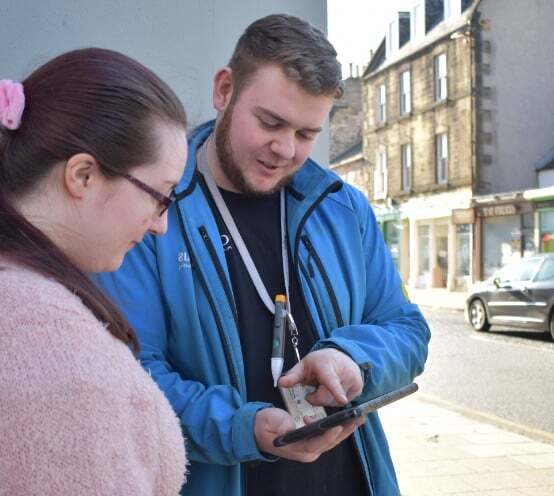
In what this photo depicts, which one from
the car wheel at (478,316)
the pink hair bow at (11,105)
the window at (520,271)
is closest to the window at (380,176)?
the car wheel at (478,316)

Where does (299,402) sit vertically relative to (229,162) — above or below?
below

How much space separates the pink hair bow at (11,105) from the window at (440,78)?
29375mm

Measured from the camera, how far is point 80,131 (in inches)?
48.5

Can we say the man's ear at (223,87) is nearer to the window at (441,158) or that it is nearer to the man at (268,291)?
the man at (268,291)

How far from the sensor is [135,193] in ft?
4.28

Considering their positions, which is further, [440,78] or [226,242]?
[440,78]

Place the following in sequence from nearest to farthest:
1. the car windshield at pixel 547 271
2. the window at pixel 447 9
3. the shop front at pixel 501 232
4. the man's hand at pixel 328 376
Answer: the man's hand at pixel 328 376, the car windshield at pixel 547 271, the shop front at pixel 501 232, the window at pixel 447 9

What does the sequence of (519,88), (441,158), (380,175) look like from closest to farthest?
1. (519,88)
2. (441,158)
3. (380,175)

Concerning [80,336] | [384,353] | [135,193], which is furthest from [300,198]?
[80,336]

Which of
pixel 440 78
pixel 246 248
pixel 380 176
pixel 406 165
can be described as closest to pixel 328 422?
pixel 246 248

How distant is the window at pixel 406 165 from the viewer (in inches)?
1280

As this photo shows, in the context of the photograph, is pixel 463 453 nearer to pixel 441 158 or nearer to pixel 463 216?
pixel 463 216

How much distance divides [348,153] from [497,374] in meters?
32.3

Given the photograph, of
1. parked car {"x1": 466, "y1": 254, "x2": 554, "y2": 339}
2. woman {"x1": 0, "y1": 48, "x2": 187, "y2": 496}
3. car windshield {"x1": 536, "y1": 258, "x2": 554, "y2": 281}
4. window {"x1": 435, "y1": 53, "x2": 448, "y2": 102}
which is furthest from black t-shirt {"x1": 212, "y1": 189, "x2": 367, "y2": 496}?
window {"x1": 435, "y1": 53, "x2": 448, "y2": 102}
